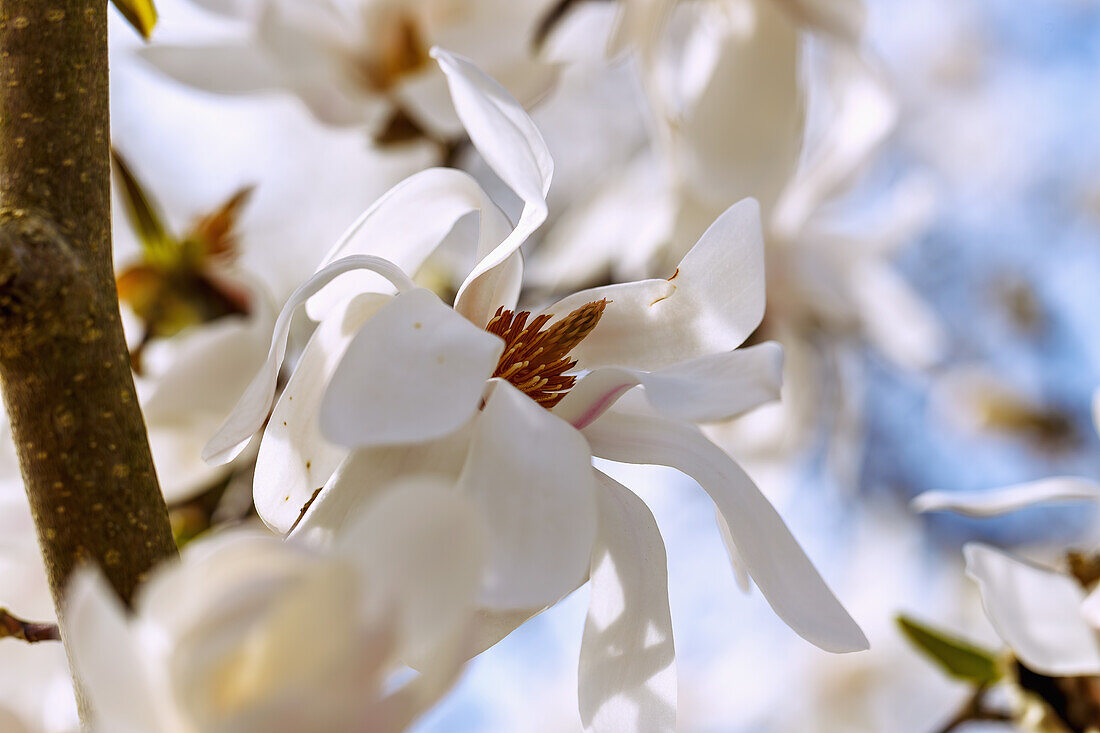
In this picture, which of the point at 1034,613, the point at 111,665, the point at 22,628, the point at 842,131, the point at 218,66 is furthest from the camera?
the point at 842,131

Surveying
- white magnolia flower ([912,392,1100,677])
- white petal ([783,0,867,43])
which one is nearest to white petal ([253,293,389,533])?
white magnolia flower ([912,392,1100,677])

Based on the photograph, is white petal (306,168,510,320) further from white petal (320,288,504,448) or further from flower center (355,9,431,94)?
flower center (355,9,431,94)

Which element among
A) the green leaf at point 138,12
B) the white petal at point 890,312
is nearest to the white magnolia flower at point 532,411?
the green leaf at point 138,12

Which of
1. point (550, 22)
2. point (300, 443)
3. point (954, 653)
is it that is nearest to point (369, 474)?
point (300, 443)

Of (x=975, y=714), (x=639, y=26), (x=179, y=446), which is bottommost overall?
(x=975, y=714)

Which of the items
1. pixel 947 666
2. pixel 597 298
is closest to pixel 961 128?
pixel 947 666

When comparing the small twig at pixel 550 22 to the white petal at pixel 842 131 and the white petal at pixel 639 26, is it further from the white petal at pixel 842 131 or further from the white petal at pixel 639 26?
the white petal at pixel 842 131

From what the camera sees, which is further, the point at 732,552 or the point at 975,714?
the point at 975,714

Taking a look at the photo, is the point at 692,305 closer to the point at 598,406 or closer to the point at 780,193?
the point at 598,406
